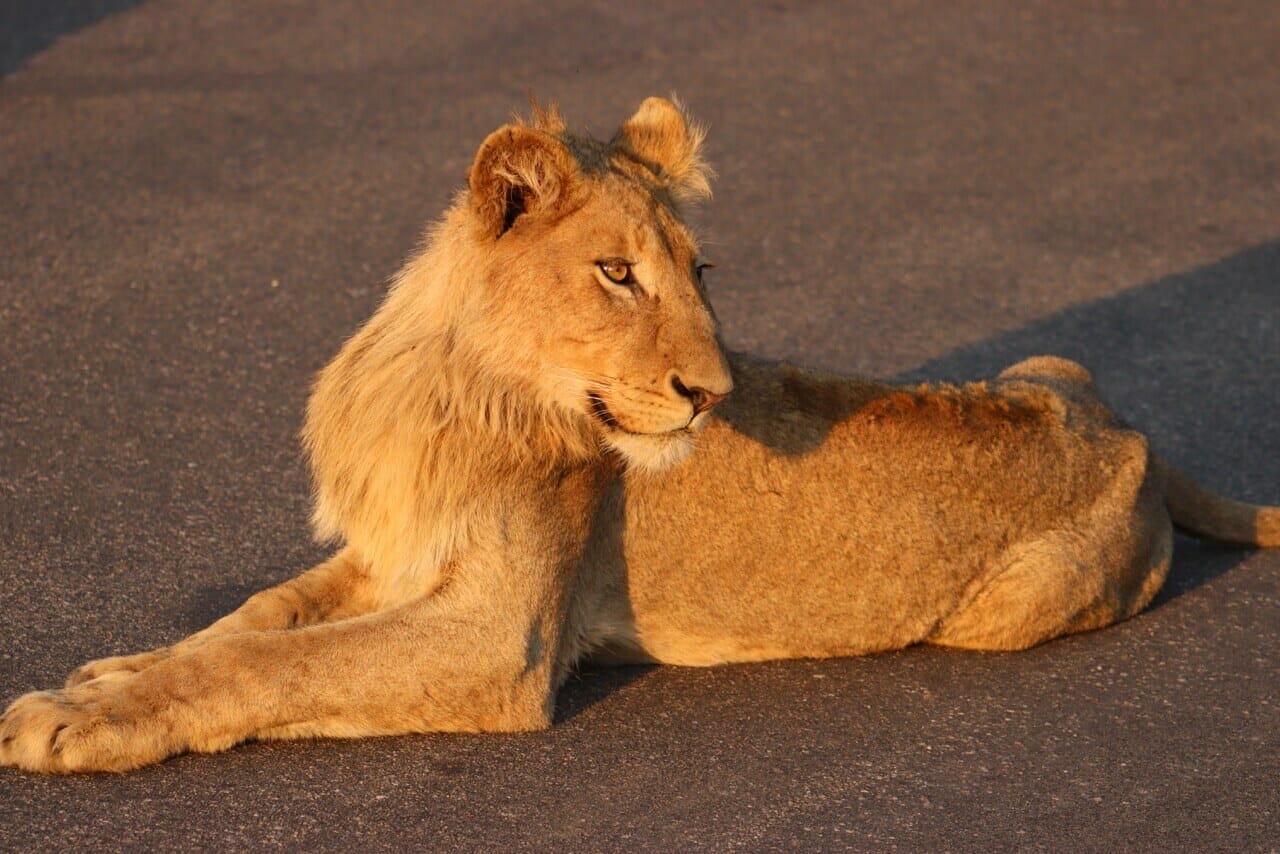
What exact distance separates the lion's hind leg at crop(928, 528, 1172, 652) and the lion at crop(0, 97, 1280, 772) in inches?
0.4

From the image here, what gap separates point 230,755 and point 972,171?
23.8 feet

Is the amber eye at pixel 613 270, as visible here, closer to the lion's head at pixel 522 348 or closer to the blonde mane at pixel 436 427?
the lion's head at pixel 522 348

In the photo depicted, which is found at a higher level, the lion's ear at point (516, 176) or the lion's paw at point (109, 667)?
the lion's ear at point (516, 176)

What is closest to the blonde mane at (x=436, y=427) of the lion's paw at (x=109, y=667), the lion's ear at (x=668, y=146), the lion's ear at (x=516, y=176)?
the lion's ear at (x=516, y=176)

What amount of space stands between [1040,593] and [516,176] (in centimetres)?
224

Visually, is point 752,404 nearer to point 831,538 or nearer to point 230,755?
point 831,538

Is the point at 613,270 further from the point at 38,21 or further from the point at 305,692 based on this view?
the point at 38,21

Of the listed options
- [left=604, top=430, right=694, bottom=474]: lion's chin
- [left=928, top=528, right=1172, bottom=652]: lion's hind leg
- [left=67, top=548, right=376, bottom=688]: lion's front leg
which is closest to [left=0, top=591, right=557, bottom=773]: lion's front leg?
[left=67, top=548, right=376, bottom=688]: lion's front leg

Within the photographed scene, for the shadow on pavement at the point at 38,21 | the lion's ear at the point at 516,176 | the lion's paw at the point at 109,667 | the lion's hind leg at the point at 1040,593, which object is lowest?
the lion's hind leg at the point at 1040,593

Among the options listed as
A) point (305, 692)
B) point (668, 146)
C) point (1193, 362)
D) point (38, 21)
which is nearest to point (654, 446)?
point (668, 146)

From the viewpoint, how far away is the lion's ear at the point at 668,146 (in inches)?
204

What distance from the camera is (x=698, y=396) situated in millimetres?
4633

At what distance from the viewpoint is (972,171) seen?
34.9 feet

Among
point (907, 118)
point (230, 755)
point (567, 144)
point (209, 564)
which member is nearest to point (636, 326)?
point (567, 144)
